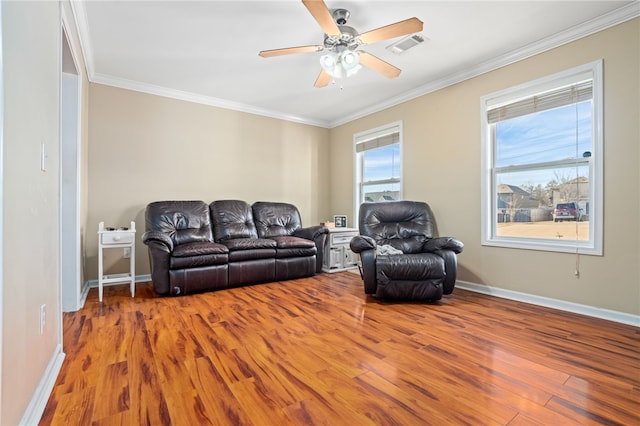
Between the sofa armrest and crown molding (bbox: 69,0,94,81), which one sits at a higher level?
crown molding (bbox: 69,0,94,81)

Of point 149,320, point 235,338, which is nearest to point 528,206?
point 235,338

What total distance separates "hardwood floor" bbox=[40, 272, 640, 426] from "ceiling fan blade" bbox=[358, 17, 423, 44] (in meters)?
2.28

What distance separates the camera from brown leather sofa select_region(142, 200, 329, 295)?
10.7 feet

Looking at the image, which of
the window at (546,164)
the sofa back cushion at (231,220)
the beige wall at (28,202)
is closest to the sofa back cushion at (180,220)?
the sofa back cushion at (231,220)

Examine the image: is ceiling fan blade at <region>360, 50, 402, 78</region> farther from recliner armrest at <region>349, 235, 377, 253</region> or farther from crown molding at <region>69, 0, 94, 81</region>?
crown molding at <region>69, 0, 94, 81</region>

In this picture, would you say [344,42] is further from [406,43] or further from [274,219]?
[274,219]

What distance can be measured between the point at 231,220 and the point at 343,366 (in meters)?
2.96

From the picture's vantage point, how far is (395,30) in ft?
7.43

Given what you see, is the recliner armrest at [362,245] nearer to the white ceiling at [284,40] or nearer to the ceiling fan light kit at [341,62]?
the ceiling fan light kit at [341,62]

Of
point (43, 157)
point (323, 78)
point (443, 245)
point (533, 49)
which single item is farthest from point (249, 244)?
point (533, 49)

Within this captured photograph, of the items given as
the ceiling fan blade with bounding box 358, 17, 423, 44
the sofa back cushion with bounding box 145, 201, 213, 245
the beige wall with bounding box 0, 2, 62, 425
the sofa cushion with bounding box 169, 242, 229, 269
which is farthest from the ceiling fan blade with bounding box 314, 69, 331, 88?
the sofa back cushion with bounding box 145, 201, 213, 245

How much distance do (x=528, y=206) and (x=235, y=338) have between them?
3.17 meters

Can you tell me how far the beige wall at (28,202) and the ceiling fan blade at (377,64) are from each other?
223cm

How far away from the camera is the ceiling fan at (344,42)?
2.22m
